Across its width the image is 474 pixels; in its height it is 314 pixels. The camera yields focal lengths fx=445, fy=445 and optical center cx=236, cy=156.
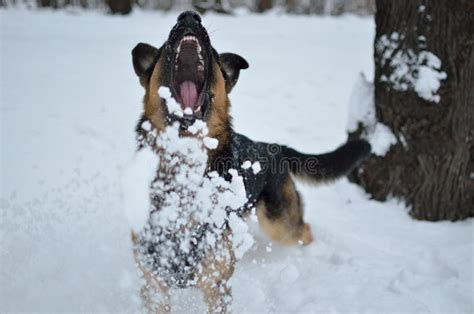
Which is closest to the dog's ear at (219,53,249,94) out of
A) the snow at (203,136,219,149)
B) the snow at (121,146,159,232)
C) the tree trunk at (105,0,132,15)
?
the snow at (203,136,219,149)

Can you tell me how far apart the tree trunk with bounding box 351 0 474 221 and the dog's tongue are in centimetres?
237

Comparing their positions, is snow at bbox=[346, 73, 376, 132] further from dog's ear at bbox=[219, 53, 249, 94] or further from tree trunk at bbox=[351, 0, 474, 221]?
dog's ear at bbox=[219, 53, 249, 94]

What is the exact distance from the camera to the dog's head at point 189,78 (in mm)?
2812

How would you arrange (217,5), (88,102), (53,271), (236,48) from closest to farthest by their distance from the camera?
(53,271)
(88,102)
(236,48)
(217,5)

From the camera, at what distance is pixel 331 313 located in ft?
10.4

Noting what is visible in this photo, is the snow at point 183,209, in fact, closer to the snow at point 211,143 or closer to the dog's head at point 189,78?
the snow at point 211,143

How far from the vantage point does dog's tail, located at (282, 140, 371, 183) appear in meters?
4.16

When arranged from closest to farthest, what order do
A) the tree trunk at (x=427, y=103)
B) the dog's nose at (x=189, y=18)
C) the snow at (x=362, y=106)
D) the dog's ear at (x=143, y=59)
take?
the dog's nose at (x=189, y=18) → the dog's ear at (x=143, y=59) → the tree trunk at (x=427, y=103) → the snow at (x=362, y=106)

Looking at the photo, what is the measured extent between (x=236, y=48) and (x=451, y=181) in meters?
7.27

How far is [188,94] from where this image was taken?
3014 millimetres

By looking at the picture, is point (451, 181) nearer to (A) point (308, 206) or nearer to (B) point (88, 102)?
(A) point (308, 206)

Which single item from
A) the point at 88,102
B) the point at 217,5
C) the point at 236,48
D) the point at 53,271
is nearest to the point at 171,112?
the point at 53,271

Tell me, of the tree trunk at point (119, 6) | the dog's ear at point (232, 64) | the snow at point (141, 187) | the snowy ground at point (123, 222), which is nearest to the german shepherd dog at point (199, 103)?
the dog's ear at point (232, 64)

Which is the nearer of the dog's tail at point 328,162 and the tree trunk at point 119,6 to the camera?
the dog's tail at point 328,162
